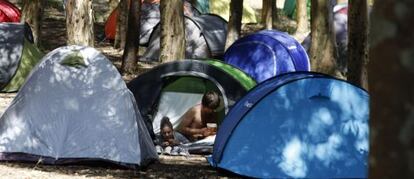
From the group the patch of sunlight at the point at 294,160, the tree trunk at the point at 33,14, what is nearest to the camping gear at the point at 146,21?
the tree trunk at the point at 33,14

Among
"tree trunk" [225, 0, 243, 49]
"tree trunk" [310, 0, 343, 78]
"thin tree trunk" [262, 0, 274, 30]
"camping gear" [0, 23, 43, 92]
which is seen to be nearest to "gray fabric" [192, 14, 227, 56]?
"tree trunk" [225, 0, 243, 49]

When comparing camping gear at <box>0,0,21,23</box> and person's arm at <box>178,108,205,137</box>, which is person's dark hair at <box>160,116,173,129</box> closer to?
person's arm at <box>178,108,205,137</box>

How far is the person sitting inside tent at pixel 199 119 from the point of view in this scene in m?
8.95

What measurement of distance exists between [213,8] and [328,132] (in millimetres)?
20405

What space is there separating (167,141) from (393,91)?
691 cm

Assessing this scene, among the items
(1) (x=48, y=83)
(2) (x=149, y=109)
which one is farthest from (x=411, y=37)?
(2) (x=149, y=109)

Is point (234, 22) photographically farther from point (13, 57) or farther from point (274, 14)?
point (274, 14)

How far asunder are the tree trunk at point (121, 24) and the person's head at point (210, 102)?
983cm

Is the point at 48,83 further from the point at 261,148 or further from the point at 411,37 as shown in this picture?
the point at 411,37

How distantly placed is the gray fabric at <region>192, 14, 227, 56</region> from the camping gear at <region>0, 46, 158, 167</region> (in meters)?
9.94

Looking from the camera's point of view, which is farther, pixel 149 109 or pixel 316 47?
pixel 316 47

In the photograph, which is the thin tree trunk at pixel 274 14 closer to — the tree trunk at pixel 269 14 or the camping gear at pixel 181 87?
the tree trunk at pixel 269 14

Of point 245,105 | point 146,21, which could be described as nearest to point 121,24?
point 146,21

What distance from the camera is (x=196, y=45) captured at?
1798 cm
